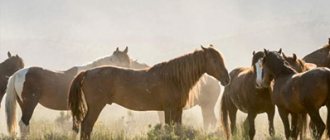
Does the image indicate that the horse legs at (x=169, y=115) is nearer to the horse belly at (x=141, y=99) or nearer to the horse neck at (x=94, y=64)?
the horse belly at (x=141, y=99)

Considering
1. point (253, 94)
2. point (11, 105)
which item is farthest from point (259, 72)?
point (11, 105)

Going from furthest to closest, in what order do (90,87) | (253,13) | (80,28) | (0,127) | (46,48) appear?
(253,13), (80,28), (46,48), (0,127), (90,87)

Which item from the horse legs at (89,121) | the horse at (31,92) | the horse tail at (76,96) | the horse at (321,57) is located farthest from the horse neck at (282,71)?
the horse at (31,92)

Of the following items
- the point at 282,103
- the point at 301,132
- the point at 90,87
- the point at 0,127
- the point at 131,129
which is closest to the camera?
the point at 282,103

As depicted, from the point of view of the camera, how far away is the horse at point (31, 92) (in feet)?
41.1

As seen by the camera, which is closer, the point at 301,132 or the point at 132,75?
the point at 301,132

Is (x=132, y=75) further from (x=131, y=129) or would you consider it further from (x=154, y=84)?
(x=131, y=129)

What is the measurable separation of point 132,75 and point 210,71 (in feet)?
5.03

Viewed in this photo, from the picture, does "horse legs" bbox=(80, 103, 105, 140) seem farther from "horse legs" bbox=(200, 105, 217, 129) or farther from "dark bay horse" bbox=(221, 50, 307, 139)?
"horse legs" bbox=(200, 105, 217, 129)

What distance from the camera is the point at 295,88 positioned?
8.55 m

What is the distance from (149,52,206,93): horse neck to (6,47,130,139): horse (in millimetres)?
3447

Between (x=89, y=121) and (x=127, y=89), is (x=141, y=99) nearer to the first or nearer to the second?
(x=127, y=89)

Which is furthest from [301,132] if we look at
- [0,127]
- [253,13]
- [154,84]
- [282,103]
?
[253,13]

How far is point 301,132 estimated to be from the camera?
9648 mm
